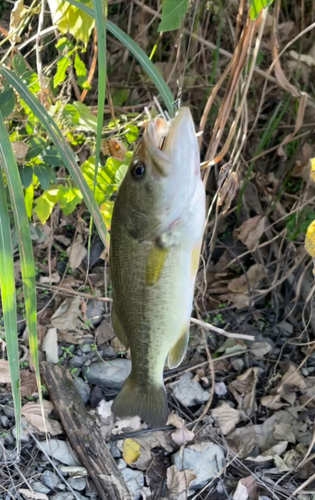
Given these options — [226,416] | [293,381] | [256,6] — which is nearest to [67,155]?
[256,6]

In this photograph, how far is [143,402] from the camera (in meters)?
1.01

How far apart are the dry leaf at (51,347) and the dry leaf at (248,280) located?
0.78 m

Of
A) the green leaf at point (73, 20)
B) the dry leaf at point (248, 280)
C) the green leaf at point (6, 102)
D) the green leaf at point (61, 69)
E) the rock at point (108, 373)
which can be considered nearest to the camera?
the green leaf at point (6, 102)

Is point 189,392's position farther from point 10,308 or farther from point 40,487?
point 10,308

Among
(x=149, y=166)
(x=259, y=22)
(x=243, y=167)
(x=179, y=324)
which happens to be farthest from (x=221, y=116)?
(x=243, y=167)

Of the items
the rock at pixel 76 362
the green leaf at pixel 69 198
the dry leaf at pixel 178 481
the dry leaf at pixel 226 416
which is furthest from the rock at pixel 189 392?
the green leaf at pixel 69 198

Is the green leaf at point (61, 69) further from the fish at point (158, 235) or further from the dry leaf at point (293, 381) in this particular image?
the dry leaf at point (293, 381)

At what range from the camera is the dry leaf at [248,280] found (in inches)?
87.5

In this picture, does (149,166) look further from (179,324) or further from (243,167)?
(243,167)

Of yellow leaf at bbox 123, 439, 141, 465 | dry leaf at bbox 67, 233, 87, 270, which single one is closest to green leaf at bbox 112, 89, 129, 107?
dry leaf at bbox 67, 233, 87, 270

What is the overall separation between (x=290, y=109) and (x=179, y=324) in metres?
1.57

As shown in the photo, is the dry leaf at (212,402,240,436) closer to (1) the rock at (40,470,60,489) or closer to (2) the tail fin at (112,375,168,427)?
(1) the rock at (40,470,60,489)

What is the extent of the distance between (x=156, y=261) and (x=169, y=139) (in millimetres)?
194

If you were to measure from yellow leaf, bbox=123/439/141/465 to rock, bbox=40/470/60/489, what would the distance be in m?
0.25
